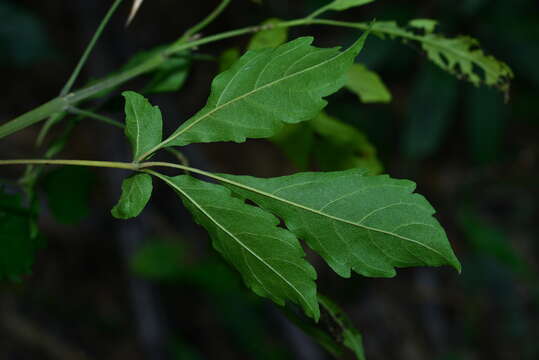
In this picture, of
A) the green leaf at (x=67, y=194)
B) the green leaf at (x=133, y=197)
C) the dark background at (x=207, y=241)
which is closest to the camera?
the green leaf at (x=133, y=197)

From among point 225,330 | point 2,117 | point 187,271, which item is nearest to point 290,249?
point 187,271

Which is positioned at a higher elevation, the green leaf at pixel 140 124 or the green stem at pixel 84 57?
the green stem at pixel 84 57

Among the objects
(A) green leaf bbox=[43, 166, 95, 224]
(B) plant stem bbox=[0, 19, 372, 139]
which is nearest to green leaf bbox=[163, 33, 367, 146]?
(B) plant stem bbox=[0, 19, 372, 139]

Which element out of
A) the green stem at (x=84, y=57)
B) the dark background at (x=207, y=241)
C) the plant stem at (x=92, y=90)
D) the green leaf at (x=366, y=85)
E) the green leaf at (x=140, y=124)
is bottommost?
the dark background at (x=207, y=241)

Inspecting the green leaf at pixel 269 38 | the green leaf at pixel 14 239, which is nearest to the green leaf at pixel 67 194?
the green leaf at pixel 14 239

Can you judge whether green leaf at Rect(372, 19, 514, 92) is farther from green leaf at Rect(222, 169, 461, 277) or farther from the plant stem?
green leaf at Rect(222, 169, 461, 277)

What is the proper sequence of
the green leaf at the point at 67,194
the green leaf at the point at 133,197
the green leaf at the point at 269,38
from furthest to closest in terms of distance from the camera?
the green leaf at the point at 67,194, the green leaf at the point at 269,38, the green leaf at the point at 133,197

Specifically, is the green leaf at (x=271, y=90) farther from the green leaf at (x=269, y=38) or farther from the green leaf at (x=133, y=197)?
the green leaf at (x=269, y=38)

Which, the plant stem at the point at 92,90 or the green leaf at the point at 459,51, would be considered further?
the green leaf at the point at 459,51
